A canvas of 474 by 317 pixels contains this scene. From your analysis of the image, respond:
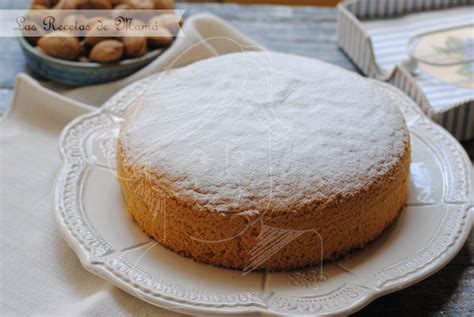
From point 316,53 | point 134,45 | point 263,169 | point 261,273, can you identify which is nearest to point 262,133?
point 263,169

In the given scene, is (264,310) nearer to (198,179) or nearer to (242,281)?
(242,281)

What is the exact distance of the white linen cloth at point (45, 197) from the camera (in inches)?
31.7

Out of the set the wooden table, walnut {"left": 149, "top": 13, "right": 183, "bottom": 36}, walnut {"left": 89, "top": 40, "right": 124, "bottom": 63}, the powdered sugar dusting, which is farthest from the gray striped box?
walnut {"left": 89, "top": 40, "right": 124, "bottom": 63}

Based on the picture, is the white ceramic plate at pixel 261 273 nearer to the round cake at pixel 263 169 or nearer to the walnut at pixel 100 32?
the round cake at pixel 263 169

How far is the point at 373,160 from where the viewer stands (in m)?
0.83

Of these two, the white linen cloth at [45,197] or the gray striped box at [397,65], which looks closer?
the white linen cloth at [45,197]

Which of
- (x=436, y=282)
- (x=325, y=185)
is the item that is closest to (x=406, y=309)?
(x=436, y=282)

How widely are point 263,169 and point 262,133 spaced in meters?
0.07

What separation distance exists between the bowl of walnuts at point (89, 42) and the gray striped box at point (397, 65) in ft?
1.21

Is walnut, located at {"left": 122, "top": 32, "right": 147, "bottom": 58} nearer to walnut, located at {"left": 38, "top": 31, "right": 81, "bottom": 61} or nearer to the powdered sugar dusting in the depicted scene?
walnut, located at {"left": 38, "top": 31, "right": 81, "bottom": 61}

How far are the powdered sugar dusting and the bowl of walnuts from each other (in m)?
0.27

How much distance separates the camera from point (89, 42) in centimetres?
124

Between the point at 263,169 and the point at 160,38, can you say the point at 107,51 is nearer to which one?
the point at 160,38

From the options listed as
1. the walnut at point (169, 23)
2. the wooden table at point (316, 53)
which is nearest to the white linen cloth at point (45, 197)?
the walnut at point (169, 23)
